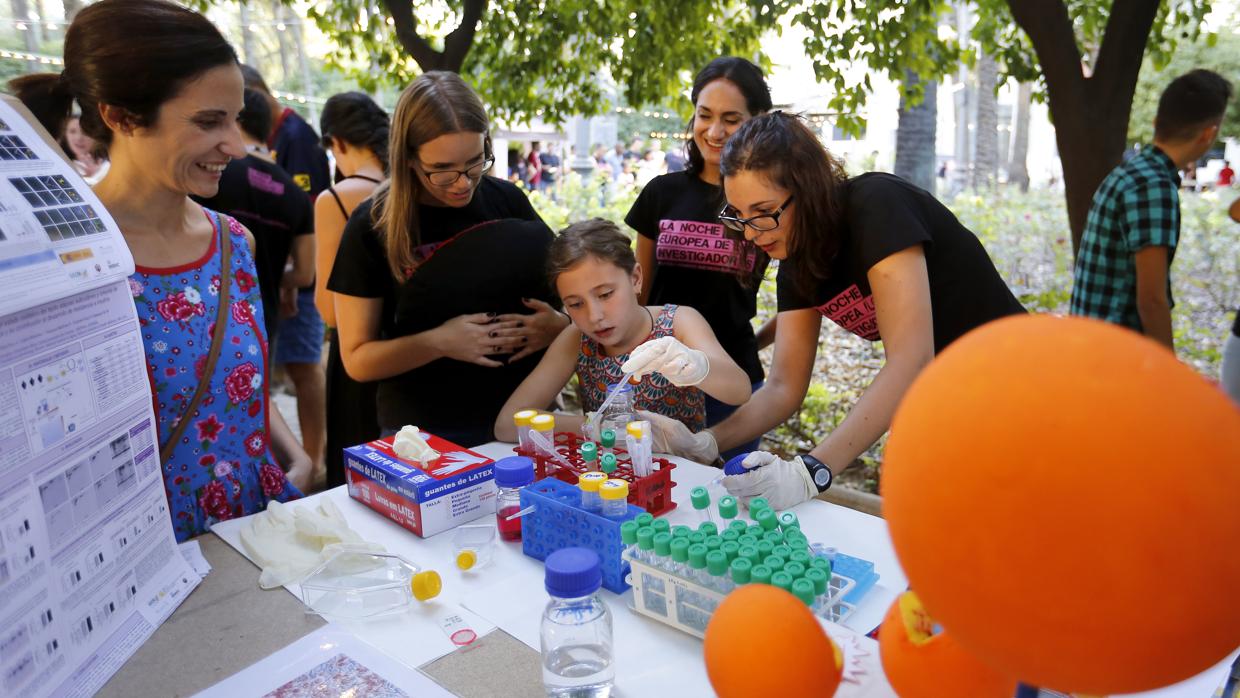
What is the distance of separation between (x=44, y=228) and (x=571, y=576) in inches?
29.6

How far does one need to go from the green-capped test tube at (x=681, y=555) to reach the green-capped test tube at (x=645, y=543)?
0.04 metres

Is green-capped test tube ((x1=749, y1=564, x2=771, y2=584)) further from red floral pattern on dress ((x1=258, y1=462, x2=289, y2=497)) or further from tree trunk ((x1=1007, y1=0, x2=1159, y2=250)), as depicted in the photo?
tree trunk ((x1=1007, y1=0, x2=1159, y2=250))

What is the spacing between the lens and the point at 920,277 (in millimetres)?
1522

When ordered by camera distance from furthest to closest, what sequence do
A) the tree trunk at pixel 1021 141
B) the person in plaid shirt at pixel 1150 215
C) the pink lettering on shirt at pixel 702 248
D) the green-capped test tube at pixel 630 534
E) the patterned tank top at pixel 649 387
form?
the tree trunk at pixel 1021 141
the person in plaid shirt at pixel 1150 215
the pink lettering on shirt at pixel 702 248
the patterned tank top at pixel 649 387
the green-capped test tube at pixel 630 534

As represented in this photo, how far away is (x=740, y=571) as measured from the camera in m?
0.94

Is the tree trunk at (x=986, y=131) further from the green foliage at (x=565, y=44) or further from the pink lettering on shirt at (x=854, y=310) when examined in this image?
the pink lettering on shirt at (x=854, y=310)

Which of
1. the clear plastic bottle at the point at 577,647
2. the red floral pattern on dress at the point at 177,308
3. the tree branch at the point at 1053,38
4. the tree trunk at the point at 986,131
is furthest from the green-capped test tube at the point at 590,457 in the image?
the tree trunk at the point at 986,131

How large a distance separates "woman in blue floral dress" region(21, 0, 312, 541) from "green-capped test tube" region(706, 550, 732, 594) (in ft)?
3.30

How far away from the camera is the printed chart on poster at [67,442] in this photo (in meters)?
0.86

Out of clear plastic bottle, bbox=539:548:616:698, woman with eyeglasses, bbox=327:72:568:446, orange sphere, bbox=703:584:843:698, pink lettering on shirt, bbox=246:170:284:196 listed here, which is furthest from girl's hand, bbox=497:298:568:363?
orange sphere, bbox=703:584:843:698

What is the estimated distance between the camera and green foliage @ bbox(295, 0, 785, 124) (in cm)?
392

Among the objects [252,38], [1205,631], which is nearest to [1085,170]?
[1205,631]

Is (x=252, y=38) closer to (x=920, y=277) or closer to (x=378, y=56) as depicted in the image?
(x=378, y=56)

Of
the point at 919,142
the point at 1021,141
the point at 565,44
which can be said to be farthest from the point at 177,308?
the point at 1021,141
